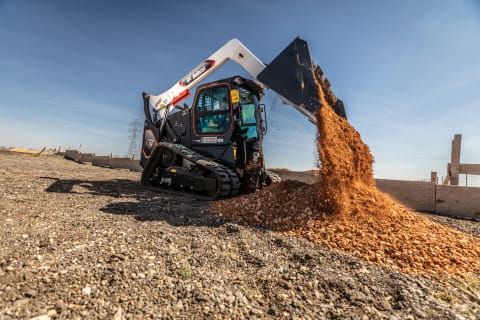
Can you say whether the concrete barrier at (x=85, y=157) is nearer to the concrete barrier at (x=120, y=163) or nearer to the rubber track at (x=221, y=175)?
the concrete barrier at (x=120, y=163)

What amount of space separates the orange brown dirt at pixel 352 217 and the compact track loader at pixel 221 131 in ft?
3.71

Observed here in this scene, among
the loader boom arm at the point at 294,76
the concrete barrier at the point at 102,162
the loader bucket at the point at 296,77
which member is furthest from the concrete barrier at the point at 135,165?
the loader bucket at the point at 296,77

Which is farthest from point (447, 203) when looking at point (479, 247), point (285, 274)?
point (285, 274)

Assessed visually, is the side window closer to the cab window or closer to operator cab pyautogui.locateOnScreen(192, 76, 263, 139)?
operator cab pyautogui.locateOnScreen(192, 76, 263, 139)

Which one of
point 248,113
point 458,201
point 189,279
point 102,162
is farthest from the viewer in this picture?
point 102,162

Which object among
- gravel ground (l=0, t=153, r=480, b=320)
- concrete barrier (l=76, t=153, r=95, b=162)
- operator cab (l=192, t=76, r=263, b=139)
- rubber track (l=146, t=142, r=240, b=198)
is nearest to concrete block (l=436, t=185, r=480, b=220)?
operator cab (l=192, t=76, r=263, b=139)

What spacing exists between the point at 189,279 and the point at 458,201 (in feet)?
22.9

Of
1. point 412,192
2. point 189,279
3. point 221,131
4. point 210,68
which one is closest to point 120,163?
point 210,68

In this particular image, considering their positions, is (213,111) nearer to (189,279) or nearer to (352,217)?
(352,217)

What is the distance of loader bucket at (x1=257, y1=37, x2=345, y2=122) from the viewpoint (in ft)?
14.9

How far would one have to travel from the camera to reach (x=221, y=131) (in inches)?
272

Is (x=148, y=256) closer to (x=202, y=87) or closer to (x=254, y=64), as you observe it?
(x=254, y=64)

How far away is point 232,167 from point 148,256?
14.0 ft

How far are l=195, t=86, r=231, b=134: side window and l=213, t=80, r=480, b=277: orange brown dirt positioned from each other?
2407 millimetres
